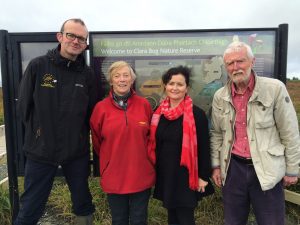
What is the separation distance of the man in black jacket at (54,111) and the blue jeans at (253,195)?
57.9 inches

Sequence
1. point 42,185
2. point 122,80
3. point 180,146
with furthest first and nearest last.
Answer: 1. point 42,185
2. point 122,80
3. point 180,146

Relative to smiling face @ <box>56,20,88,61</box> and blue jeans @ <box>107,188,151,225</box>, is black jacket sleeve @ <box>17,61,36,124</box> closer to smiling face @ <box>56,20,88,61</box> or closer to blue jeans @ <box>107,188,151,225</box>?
smiling face @ <box>56,20,88,61</box>

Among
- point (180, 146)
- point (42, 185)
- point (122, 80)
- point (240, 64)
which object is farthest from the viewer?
point (42, 185)

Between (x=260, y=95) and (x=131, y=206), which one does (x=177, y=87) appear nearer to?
(x=260, y=95)

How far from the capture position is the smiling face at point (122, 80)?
129 inches

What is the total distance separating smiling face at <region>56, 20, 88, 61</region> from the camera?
3.33 m

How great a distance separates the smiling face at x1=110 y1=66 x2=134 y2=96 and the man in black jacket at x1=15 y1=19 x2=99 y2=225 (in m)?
0.36

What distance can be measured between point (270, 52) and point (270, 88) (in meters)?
1.28

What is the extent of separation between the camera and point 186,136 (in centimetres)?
310

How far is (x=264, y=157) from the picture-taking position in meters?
2.90

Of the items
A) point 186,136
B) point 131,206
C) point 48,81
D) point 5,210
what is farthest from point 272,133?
point 5,210

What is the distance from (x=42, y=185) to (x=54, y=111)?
759 millimetres

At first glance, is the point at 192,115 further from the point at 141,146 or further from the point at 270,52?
the point at 270,52

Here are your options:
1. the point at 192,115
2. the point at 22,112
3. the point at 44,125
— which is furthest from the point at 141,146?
the point at 22,112
